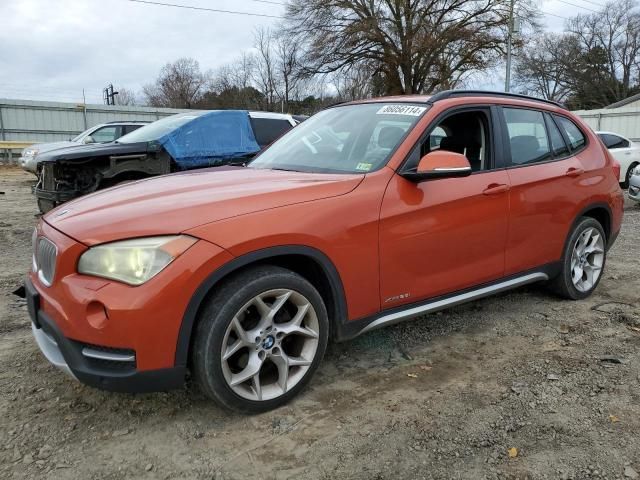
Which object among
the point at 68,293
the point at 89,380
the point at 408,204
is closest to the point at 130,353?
the point at 89,380

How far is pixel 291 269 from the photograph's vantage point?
289cm

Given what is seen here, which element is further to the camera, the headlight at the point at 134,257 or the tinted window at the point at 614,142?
the tinted window at the point at 614,142

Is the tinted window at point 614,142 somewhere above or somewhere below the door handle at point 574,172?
above

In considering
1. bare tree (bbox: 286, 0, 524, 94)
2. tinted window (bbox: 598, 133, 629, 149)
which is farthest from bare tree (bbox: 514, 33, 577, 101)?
tinted window (bbox: 598, 133, 629, 149)

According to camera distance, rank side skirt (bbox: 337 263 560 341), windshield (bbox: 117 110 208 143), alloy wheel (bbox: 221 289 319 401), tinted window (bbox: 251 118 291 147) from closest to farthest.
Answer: alloy wheel (bbox: 221 289 319 401)
side skirt (bbox: 337 263 560 341)
windshield (bbox: 117 110 208 143)
tinted window (bbox: 251 118 291 147)

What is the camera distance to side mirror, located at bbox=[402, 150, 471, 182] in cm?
306

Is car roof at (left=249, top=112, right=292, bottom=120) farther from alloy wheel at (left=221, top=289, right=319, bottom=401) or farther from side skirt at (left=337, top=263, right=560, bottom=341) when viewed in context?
alloy wheel at (left=221, top=289, right=319, bottom=401)

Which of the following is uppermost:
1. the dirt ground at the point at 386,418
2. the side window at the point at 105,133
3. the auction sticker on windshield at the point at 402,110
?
the side window at the point at 105,133

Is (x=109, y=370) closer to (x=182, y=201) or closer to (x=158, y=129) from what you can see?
(x=182, y=201)

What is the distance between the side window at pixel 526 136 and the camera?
3885mm

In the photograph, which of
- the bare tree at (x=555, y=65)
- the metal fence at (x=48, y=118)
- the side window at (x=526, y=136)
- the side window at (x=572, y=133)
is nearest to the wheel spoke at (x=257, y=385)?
the side window at (x=526, y=136)

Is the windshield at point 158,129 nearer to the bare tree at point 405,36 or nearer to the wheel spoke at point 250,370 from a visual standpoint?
the wheel spoke at point 250,370

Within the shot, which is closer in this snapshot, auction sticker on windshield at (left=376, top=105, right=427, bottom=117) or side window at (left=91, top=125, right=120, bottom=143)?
auction sticker on windshield at (left=376, top=105, right=427, bottom=117)

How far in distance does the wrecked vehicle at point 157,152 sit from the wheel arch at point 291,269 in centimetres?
449
